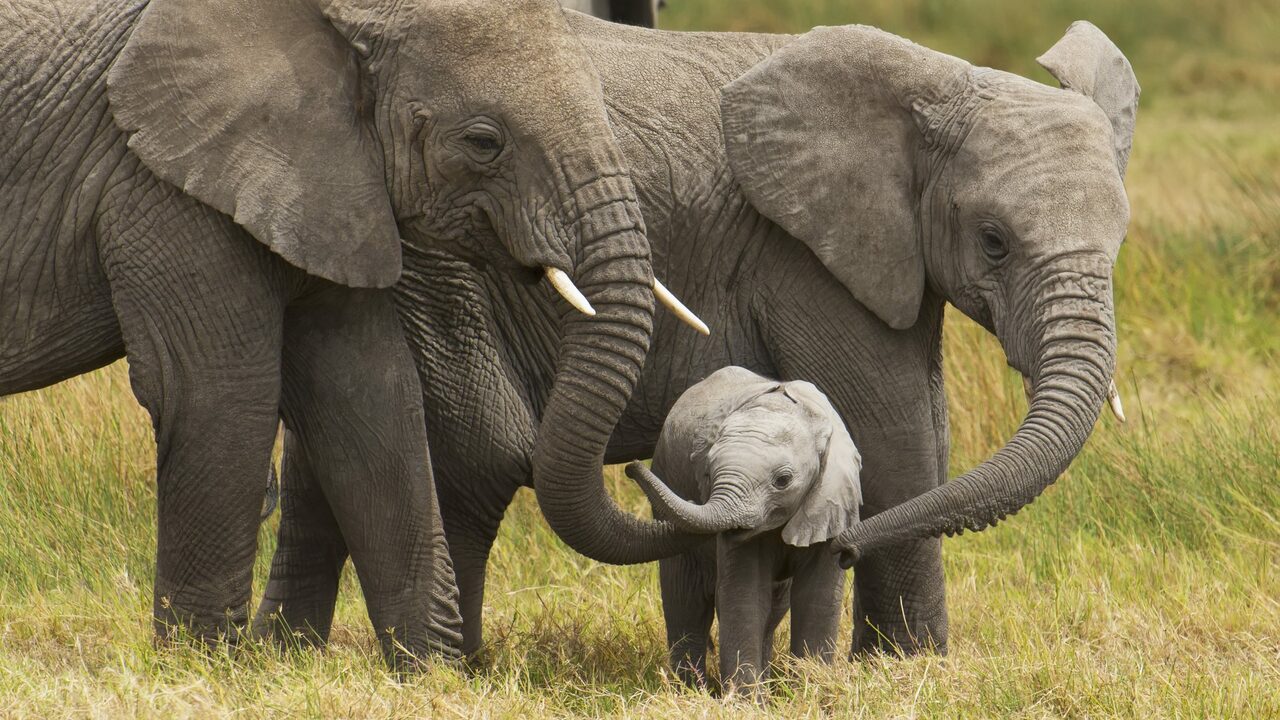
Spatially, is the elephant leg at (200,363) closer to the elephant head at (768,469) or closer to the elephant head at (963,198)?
the elephant head at (768,469)

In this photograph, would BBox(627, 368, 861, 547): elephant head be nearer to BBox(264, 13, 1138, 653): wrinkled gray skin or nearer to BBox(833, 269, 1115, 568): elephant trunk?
BBox(833, 269, 1115, 568): elephant trunk

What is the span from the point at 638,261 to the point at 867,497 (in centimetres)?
113

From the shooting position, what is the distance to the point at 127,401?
7.32 metres

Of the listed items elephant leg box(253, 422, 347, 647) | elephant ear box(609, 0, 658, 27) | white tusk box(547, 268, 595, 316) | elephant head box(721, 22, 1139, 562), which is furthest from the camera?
elephant ear box(609, 0, 658, 27)

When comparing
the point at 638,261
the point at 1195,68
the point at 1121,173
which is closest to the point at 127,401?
the point at 638,261

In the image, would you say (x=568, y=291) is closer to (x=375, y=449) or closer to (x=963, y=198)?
(x=375, y=449)

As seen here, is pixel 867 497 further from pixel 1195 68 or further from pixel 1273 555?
pixel 1195 68

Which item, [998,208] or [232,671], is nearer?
[232,671]

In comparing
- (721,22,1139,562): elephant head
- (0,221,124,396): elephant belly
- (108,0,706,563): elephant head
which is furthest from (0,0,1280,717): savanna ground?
(108,0,706,563): elephant head

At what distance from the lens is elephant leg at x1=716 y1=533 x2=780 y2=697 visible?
192 inches

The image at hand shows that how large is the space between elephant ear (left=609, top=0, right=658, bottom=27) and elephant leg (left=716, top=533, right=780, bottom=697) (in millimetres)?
5479

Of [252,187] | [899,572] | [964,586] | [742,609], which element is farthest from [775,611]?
[252,187]

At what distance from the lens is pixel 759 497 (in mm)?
4641

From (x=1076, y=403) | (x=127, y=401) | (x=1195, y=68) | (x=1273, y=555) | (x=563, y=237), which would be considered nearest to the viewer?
(x=563, y=237)
